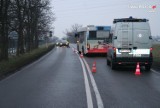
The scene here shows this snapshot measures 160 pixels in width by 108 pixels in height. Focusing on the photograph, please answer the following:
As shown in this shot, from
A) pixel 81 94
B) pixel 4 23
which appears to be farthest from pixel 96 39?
pixel 81 94

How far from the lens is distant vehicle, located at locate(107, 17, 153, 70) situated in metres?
21.3

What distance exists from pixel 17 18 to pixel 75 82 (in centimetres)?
1980

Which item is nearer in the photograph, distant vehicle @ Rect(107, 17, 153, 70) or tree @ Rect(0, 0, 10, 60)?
distant vehicle @ Rect(107, 17, 153, 70)

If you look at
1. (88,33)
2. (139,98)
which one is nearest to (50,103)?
(139,98)

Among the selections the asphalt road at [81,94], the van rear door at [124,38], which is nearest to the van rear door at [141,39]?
the van rear door at [124,38]

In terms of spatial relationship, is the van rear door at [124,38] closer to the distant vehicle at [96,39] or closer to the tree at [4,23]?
the tree at [4,23]

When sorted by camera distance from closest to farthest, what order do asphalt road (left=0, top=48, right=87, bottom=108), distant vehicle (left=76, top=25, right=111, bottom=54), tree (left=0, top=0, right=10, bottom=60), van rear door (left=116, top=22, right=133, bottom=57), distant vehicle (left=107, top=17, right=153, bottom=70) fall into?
asphalt road (left=0, top=48, right=87, bottom=108) → distant vehicle (left=107, top=17, right=153, bottom=70) → van rear door (left=116, top=22, right=133, bottom=57) → tree (left=0, top=0, right=10, bottom=60) → distant vehicle (left=76, top=25, right=111, bottom=54)

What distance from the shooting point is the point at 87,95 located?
470 inches

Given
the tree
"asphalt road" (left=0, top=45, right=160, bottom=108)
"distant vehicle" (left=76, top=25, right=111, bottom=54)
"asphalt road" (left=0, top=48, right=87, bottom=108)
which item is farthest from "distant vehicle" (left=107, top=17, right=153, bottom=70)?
"distant vehicle" (left=76, top=25, right=111, bottom=54)

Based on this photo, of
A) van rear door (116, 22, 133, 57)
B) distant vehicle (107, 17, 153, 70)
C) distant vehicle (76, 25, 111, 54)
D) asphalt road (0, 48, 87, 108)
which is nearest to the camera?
asphalt road (0, 48, 87, 108)

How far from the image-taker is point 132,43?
2150 centimetres

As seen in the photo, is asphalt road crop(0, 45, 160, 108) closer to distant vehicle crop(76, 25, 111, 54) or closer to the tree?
the tree

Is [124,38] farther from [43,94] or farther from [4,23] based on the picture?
[43,94]

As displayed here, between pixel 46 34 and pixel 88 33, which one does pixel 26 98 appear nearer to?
pixel 88 33
